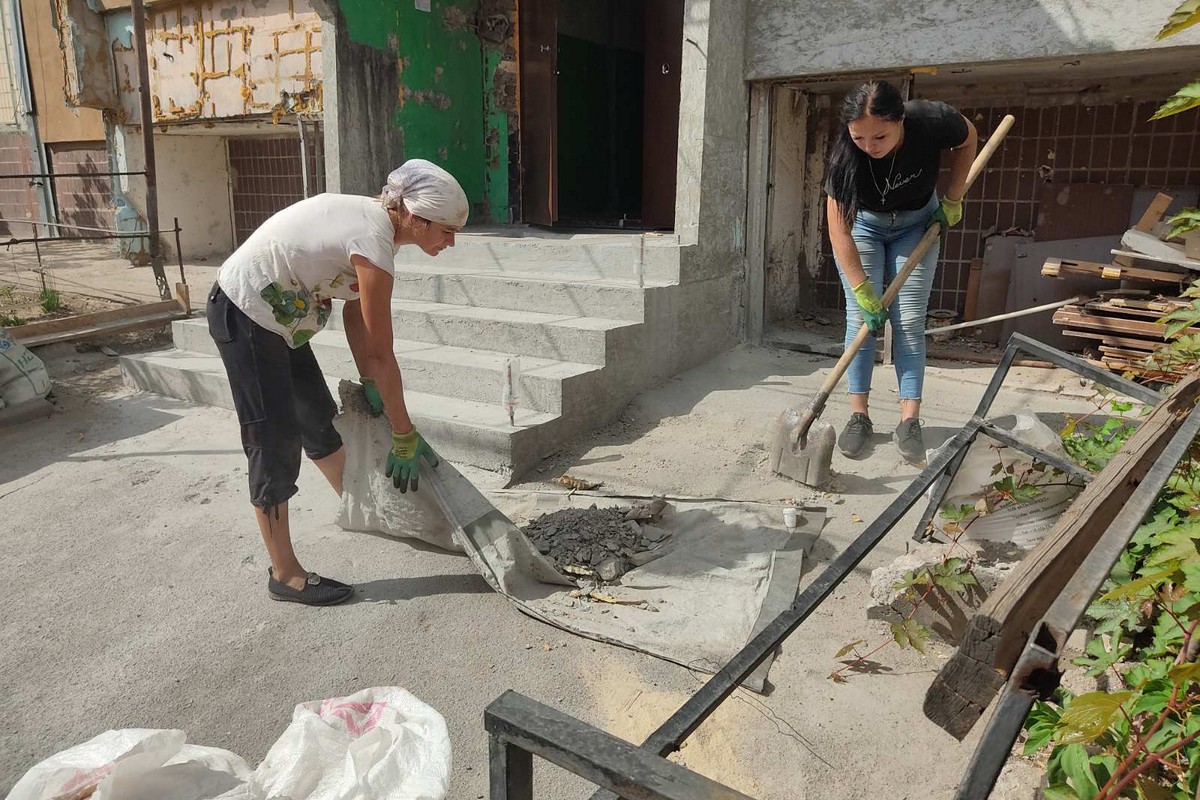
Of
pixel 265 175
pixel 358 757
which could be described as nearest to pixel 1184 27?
pixel 358 757

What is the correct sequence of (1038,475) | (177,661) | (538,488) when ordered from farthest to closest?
(538,488) < (1038,475) < (177,661)

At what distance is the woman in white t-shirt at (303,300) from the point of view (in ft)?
8.88

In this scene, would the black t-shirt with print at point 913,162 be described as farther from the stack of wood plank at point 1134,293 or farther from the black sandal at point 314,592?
the black sandal at point 314,592

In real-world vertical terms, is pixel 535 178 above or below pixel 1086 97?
below

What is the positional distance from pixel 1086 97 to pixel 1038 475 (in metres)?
5.02

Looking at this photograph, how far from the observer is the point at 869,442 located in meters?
4.35

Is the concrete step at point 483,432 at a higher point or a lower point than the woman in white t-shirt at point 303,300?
lower

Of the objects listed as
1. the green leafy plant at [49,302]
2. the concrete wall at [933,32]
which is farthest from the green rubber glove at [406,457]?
the green leafy plant at [49,302]

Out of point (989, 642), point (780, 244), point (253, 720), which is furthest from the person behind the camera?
point (780, 244)

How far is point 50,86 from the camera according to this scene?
13273 millimetres

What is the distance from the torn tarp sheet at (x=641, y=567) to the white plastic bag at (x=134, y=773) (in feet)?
4.20

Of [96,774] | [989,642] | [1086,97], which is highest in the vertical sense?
[1086,97]

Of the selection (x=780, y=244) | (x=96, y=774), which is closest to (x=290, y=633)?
(x=96, y=774)

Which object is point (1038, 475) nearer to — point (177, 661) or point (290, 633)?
point (290, 633)
